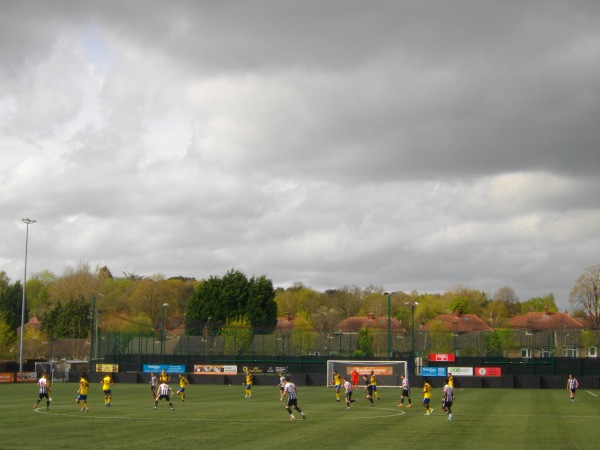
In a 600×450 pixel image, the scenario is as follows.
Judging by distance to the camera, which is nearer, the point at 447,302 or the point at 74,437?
the point at 74,437

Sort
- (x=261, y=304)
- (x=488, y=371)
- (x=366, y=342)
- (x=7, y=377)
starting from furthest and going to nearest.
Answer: (x=261, y=304)
(x=366, y=342)
(x=488, y=371)
(x=7, y=377)

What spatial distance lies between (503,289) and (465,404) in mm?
153219

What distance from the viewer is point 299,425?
32.0 m

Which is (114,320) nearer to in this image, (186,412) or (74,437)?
(186,412)

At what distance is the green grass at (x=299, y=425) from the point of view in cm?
2595

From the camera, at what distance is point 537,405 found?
45.1 m

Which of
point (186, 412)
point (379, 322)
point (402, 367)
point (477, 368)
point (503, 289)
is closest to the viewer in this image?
point (186, 412)

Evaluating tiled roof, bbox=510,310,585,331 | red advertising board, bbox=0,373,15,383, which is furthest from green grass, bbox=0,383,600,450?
tiled roof, bbox=510,310,585,331

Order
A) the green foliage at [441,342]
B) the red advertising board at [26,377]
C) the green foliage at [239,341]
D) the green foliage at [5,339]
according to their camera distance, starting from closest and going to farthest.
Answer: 1. the red advertising board at [26,377]
2. the green foliage at [239,341]
3. the green foliage at [441,342]
4. the green foliage at [5,339]

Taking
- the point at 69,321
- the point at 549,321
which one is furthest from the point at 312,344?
the point at 549,321

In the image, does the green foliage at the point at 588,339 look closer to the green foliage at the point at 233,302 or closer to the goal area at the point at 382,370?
the goal area at the point at 382,370

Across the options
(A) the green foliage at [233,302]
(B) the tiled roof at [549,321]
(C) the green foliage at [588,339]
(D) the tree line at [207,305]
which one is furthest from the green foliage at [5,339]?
(C) the green foliage at [588,339]

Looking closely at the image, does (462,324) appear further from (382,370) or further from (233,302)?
(382,370)

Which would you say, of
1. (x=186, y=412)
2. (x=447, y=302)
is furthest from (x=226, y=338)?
(x=447, y=302)
